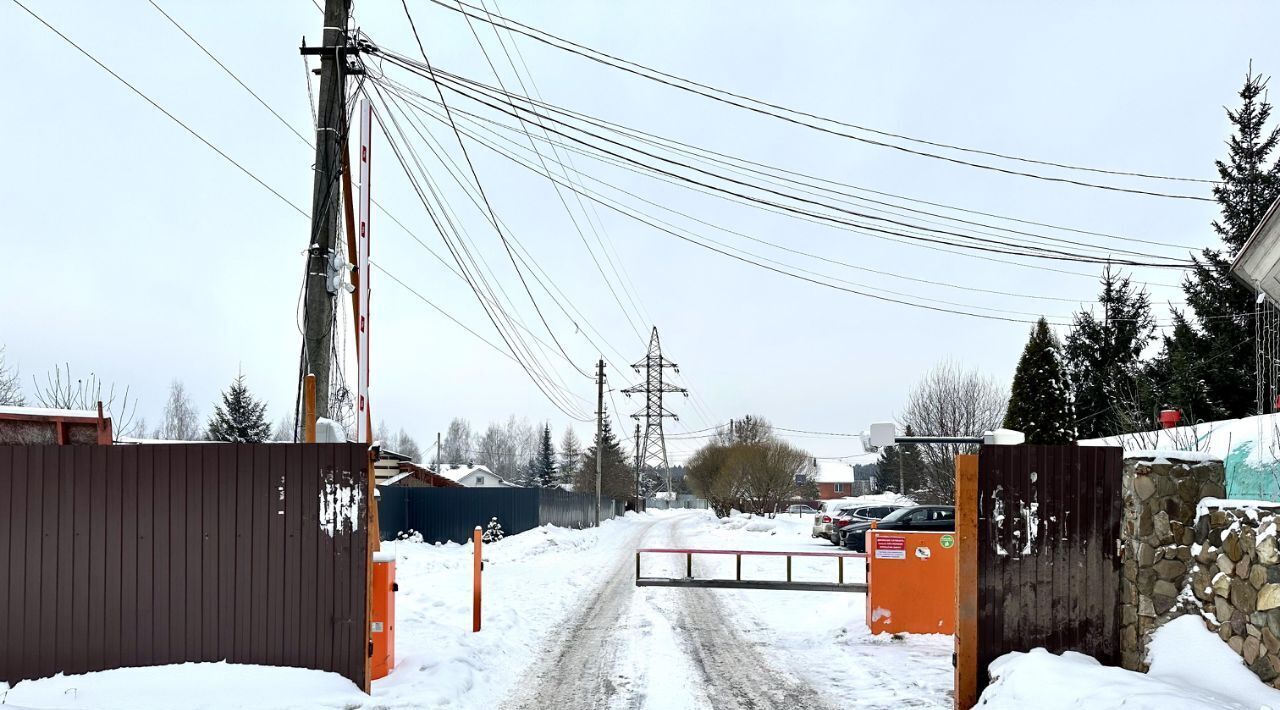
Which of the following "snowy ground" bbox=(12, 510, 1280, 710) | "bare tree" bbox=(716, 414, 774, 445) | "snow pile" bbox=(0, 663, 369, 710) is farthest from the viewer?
"bare tree" bbox=(716, 414, 774, 445)

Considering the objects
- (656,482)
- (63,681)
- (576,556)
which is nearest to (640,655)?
(63,681)

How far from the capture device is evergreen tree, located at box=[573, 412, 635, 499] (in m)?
71.9

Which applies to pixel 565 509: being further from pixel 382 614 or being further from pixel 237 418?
pixel 382 614

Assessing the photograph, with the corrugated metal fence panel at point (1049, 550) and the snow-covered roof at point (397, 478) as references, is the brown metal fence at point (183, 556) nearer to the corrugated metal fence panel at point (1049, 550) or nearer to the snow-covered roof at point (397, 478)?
the corrugated metal fence panel at point (1049, 550)

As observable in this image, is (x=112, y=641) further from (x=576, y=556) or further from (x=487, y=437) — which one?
(x=487, y=437)

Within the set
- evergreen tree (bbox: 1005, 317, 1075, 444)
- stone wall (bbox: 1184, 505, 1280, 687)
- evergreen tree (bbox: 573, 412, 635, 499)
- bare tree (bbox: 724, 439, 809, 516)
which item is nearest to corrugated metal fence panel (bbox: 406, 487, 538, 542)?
evergreen tree (bbox: 1005, 317, 1075, 444)

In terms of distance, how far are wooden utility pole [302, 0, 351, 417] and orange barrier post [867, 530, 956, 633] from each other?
6383 millimetres

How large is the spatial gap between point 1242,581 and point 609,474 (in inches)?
2681

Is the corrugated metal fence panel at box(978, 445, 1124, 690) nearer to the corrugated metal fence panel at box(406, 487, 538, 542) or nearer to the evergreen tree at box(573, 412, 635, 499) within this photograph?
the corrugated metal fence panel at box(406, 487, 538, 542)

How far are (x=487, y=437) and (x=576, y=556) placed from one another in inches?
5223

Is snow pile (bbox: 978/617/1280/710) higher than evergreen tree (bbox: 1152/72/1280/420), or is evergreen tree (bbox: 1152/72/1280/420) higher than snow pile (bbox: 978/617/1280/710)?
evergreen tree (bbox: 1152/72/1280/420)

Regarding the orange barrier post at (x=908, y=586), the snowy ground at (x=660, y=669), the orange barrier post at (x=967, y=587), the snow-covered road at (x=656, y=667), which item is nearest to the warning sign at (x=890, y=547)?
the orange barrier post at (x=908, y=586)

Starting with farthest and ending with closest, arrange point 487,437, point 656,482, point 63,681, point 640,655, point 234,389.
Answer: point 487,437, point 656,482, point 234,389, point 640,655, point 63,681

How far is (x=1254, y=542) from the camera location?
543cm
